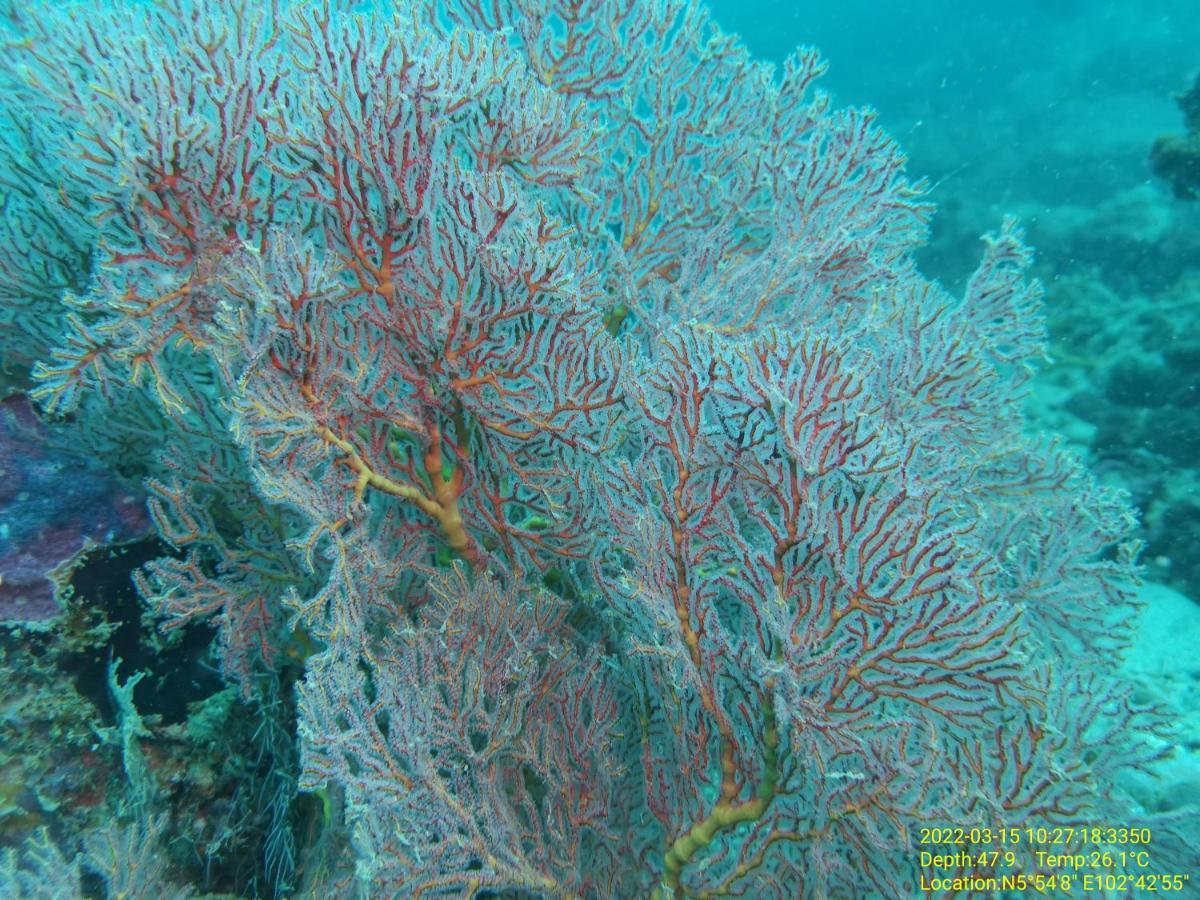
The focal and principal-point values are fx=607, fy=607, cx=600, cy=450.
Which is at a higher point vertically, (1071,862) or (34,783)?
(1071,862)

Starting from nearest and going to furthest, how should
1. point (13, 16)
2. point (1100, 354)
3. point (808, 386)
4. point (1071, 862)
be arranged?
point (808, 386), point (1071, 862), point (13, 16), point (1100, 354)

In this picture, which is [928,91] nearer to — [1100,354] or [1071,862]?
[1100,354]

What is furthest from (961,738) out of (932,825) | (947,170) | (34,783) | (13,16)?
(947,170)

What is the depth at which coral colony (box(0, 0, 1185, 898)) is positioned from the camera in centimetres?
234

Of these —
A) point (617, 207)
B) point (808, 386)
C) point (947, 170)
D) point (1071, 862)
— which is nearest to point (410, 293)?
point (808, 386)

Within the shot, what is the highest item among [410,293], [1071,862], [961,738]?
[410,293]

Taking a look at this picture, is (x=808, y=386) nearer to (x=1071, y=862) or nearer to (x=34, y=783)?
(x=1071, y=862)

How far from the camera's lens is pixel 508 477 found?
3221 millimetres

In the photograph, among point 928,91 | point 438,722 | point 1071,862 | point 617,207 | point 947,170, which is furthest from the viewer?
point 928,91

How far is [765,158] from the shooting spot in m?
4.03

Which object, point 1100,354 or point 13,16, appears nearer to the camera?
point 13,16

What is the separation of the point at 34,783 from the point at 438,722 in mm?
1945

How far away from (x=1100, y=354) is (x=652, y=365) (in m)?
13.0

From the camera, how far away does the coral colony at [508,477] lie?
7.67ft
